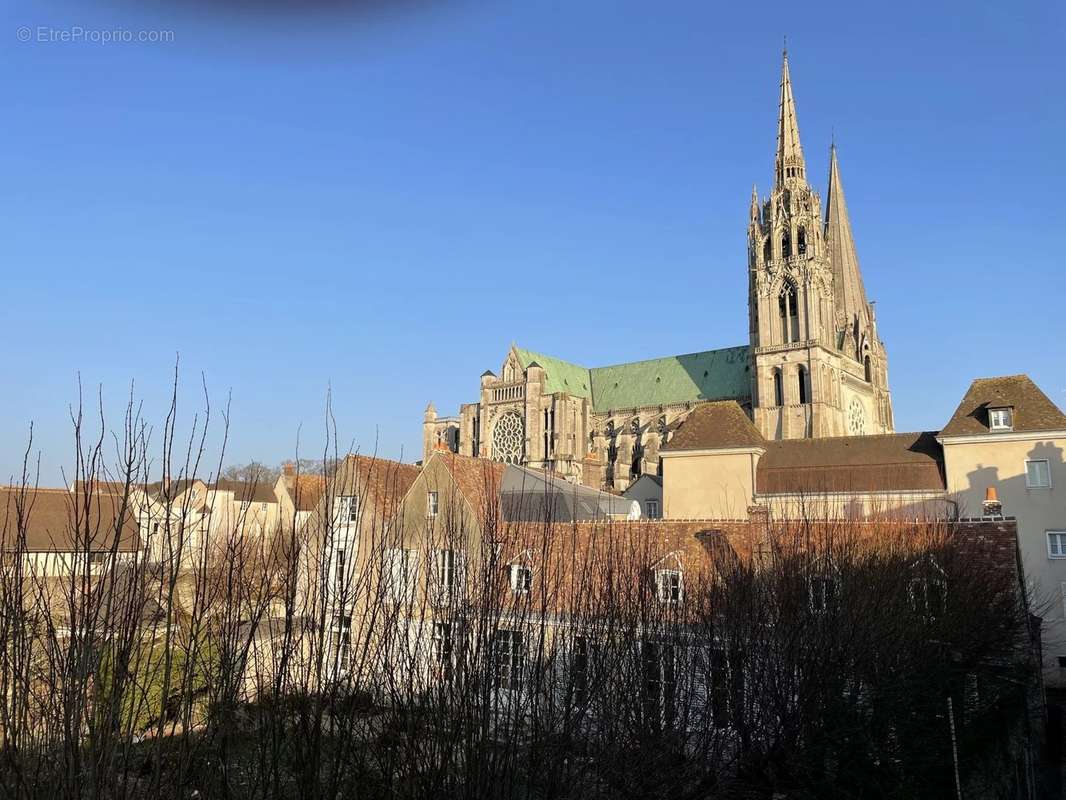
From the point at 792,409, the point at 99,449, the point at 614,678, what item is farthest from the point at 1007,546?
the point at 792,409

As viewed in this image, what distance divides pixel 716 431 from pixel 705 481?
2593 mm

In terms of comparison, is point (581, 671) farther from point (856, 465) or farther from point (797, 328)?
point (797, 328)

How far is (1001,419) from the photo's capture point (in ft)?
110

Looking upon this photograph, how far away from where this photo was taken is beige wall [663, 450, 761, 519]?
3631 cm

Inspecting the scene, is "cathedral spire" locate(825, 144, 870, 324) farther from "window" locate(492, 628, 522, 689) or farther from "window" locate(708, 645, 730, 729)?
"window" locate(492, 628, 522, 689)

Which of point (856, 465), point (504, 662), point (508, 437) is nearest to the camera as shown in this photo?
point (504, 662)

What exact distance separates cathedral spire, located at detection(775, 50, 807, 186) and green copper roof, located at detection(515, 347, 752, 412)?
63.8 feet

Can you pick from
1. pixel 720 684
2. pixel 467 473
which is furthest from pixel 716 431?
pixel 720 684

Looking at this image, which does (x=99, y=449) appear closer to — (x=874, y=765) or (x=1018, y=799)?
(x=874, y=765)

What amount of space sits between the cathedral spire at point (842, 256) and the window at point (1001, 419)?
59930 mm

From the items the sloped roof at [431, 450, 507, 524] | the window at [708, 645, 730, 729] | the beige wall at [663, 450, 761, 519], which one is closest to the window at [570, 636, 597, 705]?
the window at [708, 645, 730, 729]

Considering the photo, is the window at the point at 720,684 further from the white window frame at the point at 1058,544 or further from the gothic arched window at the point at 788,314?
the gothic arched window at the point at 788,314

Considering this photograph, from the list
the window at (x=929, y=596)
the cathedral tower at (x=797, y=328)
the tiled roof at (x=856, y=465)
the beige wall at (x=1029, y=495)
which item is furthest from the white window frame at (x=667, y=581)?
the cathedral tower at (x=797, y=328)

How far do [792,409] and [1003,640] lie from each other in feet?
188
